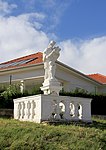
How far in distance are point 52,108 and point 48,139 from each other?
409cm


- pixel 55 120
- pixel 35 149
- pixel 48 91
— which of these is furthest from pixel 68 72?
pixel 35 149

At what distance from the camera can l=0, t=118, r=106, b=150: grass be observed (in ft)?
37.1

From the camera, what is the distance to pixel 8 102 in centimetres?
2236

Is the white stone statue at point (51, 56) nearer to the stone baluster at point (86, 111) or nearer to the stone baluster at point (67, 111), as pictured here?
the stone baluster at point (67, 111)

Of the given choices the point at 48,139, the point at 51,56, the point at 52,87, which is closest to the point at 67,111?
the point at 52,87

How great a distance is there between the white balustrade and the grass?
2.47 m

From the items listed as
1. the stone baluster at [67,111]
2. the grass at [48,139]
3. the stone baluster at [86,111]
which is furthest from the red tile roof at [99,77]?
the grass at [48,139]

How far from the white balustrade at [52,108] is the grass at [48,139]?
2474mm

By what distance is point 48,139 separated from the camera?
1179 cm

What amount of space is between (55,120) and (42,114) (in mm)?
646

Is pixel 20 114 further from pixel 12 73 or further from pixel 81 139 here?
pixel 12 73

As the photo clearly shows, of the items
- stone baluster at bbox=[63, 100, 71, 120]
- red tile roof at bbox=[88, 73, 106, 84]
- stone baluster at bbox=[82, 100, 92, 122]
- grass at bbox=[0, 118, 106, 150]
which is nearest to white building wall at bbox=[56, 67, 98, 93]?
red tile roof at bbox=[88, 73, 106, 84]

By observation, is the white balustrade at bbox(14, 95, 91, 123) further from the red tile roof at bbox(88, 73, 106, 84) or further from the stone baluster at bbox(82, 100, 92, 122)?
the red tile roof at bbox(88, 73, 106, 84)

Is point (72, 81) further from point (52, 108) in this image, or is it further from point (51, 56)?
point (52, 108)
